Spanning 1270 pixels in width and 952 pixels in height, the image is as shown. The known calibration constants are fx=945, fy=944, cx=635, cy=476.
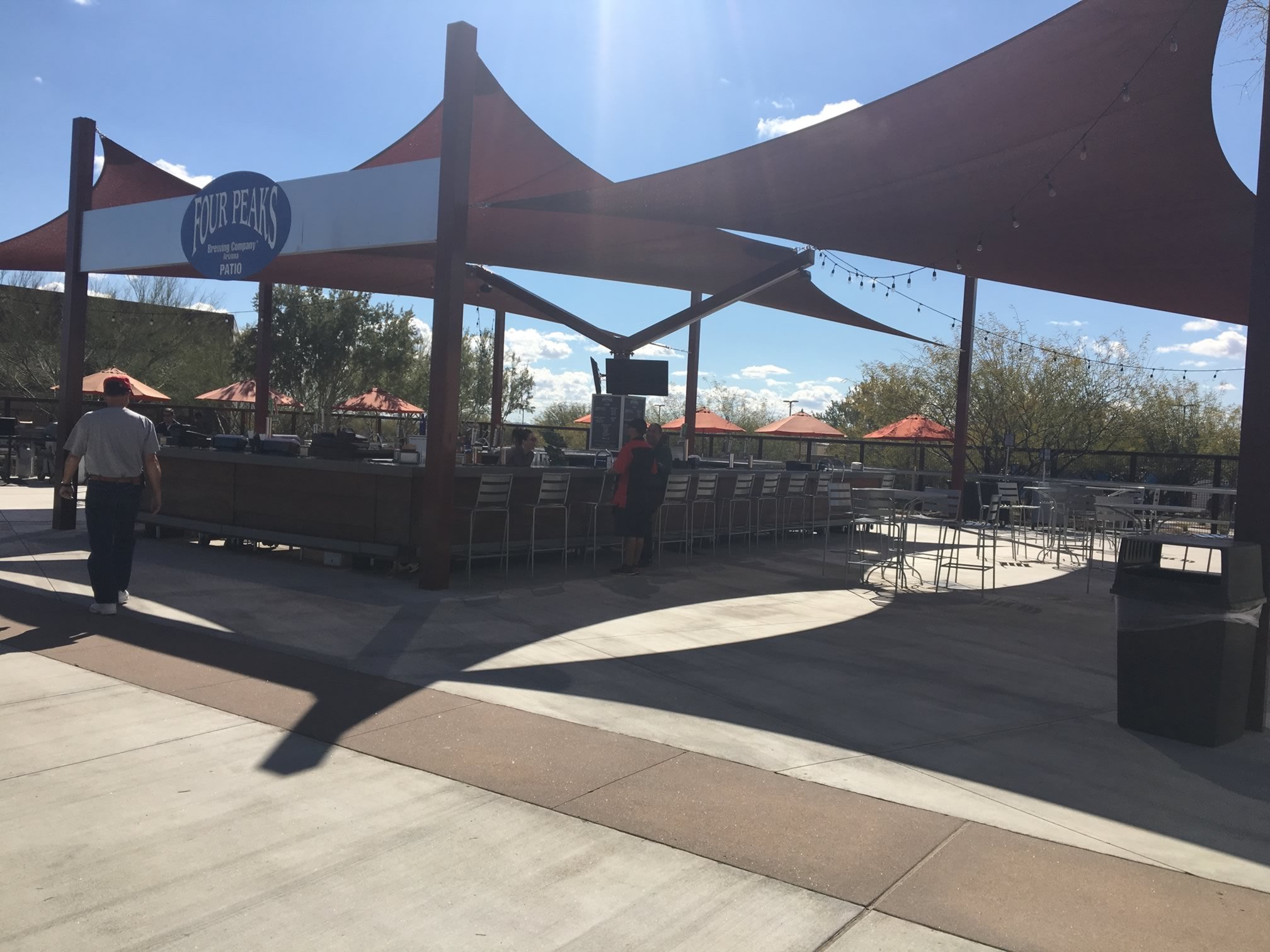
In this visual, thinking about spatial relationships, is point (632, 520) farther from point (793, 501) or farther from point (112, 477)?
point (112, 477)

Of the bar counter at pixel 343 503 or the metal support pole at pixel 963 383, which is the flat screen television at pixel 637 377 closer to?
the bar counter at pixel 343 503

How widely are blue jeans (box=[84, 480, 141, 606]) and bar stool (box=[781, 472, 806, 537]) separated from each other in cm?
803

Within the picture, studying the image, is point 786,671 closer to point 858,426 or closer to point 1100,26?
point 1100,26

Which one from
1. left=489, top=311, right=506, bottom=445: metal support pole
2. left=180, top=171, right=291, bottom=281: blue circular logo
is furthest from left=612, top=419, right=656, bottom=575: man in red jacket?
left=489, top=311, right=506, bottom=445: metal support pole

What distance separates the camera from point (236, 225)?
9.19 m

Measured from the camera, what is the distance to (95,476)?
629 cm

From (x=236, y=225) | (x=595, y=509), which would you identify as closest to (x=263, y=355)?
(x=236, y=225)

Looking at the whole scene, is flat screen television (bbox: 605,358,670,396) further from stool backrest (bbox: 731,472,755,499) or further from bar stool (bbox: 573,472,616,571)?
bar stool (bbox: 573,472,616,571)

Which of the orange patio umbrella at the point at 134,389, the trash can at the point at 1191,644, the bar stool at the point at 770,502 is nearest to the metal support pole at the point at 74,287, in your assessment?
the bar stool at the point at 770,502

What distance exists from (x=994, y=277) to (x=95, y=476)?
31.6ft

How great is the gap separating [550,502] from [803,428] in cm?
1240

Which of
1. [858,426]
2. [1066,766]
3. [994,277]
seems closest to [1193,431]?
[858,426]

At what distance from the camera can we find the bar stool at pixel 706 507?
1081 cm

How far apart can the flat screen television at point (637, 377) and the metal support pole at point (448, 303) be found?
255 inches
